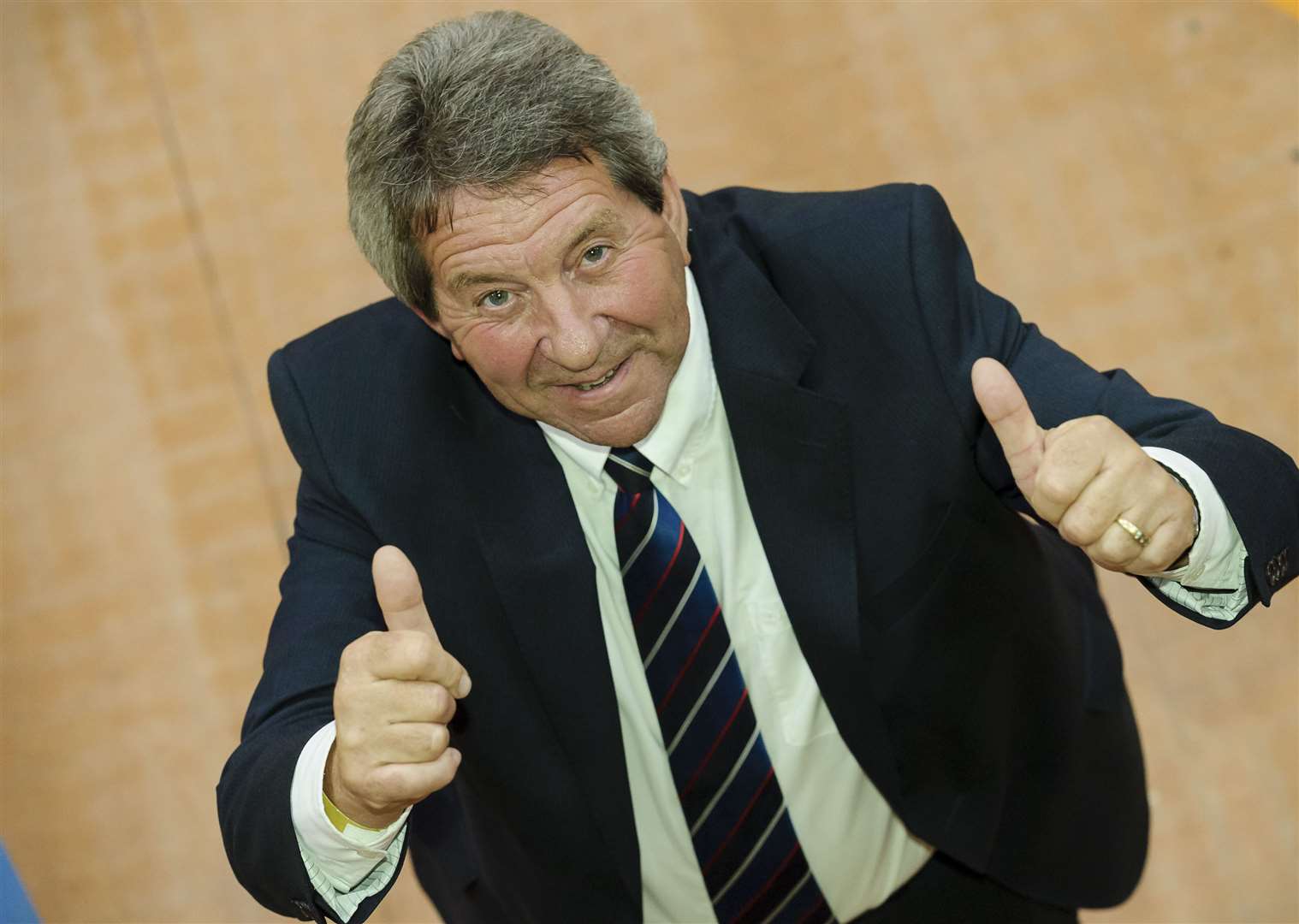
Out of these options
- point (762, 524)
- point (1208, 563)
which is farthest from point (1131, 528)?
point (762, 524)

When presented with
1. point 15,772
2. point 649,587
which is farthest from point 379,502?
point 15,772

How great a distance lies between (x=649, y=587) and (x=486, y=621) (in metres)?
0.19

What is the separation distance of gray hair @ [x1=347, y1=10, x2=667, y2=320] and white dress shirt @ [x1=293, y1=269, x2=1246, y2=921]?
0.84 ft

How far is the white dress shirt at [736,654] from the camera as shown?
172 cm

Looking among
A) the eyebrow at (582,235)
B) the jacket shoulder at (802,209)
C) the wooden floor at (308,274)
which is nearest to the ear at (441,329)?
the eyebrow at (582,235)

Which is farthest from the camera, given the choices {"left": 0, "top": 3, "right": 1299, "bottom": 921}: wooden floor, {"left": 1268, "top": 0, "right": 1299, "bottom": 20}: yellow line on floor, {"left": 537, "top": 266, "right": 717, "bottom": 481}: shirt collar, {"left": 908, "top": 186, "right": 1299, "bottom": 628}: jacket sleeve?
{"left": 1268, "top": 0, "right": 1299, "bottom": 20}: yellow line on floor

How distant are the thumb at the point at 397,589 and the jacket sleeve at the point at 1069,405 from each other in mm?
631

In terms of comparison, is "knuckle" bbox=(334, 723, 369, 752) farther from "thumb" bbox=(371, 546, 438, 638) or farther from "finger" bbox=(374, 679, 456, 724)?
"thumb" bbox=(371, 546, 438, 638)

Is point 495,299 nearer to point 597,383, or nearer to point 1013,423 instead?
point 597,383

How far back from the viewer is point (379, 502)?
1.69m

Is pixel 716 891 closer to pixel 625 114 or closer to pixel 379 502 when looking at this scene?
pixel 379 502

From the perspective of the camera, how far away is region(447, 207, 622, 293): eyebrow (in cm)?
150

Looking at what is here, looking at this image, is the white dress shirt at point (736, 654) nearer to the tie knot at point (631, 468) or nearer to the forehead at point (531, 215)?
the tie knot at point (631, 468)

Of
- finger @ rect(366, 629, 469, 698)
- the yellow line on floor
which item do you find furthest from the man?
the yellow line on floor
